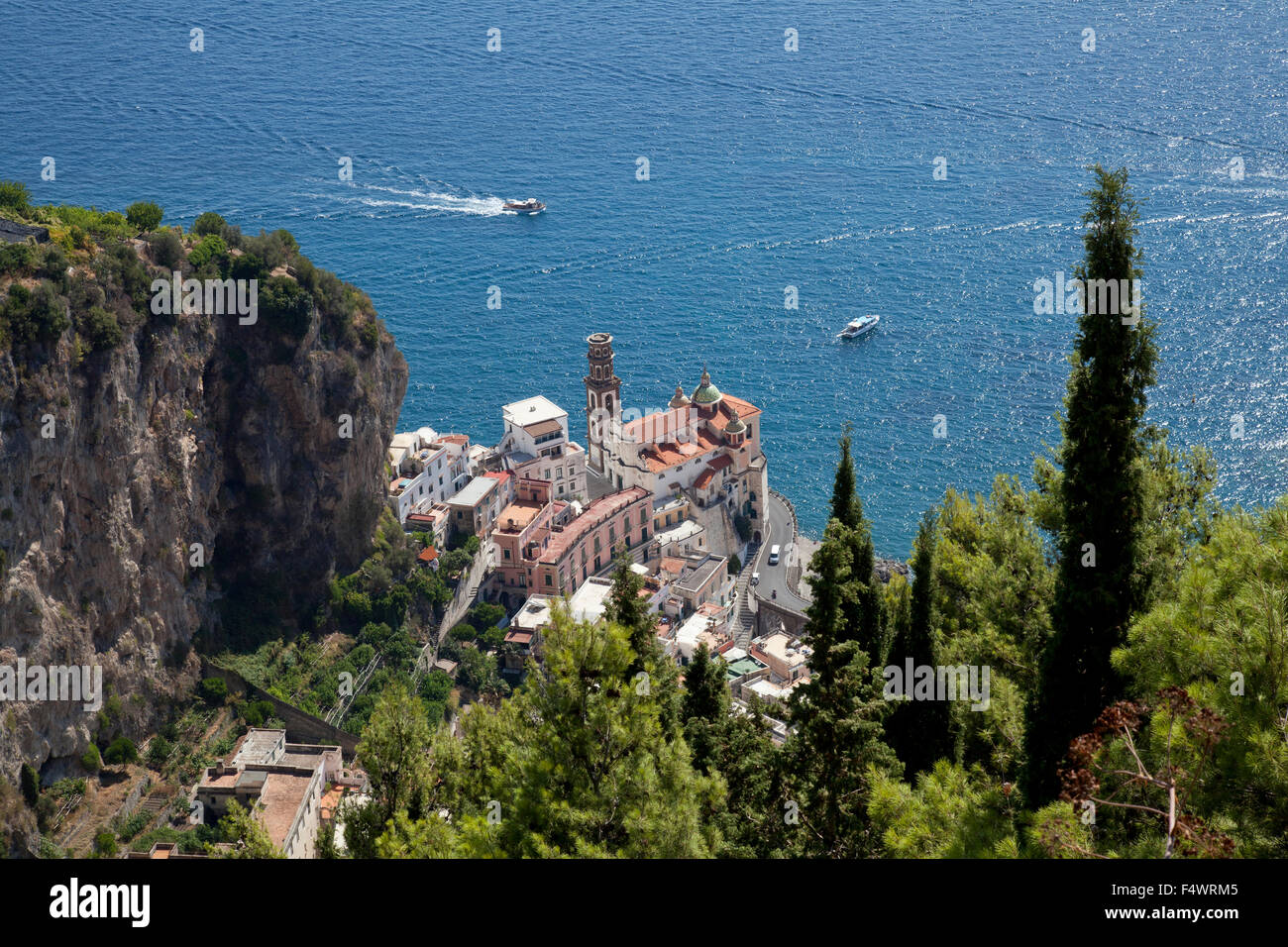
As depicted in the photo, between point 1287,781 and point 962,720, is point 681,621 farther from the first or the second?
point 1287,781

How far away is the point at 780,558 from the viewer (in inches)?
4203

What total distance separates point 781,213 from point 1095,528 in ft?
449

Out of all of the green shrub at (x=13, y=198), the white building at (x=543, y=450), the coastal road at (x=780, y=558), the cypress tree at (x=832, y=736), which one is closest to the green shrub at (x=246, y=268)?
the green shrub at (x=13, y=198)

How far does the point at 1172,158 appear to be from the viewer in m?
161

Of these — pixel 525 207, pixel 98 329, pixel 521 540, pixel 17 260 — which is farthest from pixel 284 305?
pixel 525 207

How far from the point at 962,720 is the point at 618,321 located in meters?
109

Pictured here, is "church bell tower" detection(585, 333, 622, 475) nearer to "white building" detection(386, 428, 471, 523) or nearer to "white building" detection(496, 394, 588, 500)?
"white building" detection(496, 394, 588, 500)

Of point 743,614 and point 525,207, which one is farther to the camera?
point 525,207

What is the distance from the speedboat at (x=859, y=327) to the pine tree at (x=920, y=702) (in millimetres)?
101387

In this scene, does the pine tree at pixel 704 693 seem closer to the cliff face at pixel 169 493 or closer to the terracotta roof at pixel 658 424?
the cliff face at pixel 169 493

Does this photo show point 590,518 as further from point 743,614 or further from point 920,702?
point 920,702

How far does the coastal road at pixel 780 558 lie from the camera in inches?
3974
